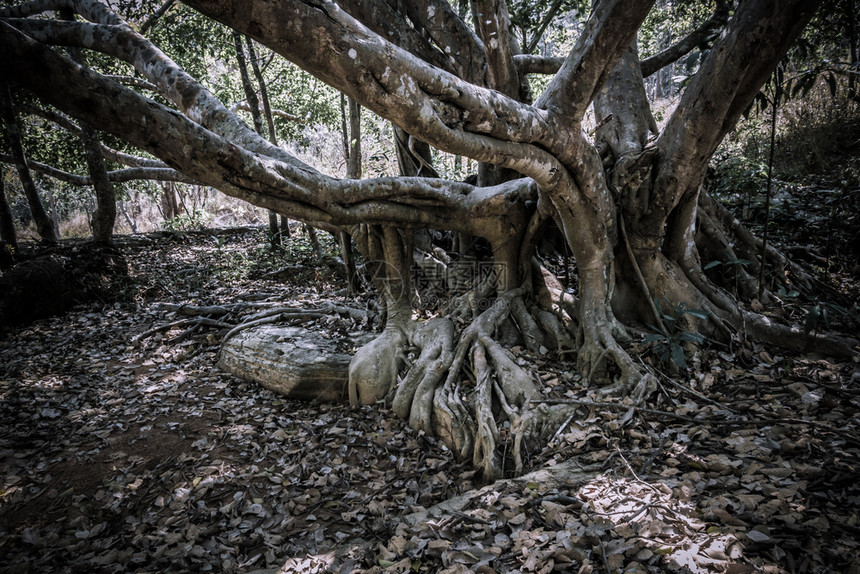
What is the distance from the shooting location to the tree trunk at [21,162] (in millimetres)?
7164

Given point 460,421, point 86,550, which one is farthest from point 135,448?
point 460,421

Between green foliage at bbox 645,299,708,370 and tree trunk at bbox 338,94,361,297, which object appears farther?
tree trunk at bbox 338,94,361,297

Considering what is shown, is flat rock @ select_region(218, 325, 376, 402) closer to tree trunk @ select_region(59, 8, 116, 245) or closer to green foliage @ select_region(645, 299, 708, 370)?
green foliage @ select_region(645, 299, 708, 370)

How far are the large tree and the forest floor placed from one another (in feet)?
1.46

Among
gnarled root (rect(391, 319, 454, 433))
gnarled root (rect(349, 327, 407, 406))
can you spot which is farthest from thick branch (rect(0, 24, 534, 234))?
gnarled root (rect(349, 327, 407, 406))

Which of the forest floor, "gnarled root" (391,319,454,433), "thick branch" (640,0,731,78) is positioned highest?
"thick branch" (640,0,731,78)

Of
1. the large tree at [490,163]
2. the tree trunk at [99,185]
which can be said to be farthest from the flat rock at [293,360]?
the tree trunk at [99,185]

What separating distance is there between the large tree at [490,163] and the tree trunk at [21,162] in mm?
2800

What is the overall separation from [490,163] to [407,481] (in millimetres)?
2951

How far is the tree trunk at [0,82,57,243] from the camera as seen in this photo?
716 cm

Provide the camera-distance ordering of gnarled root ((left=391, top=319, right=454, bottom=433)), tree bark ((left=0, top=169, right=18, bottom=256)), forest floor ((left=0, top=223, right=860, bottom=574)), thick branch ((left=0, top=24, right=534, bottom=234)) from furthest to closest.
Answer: tree bark ((left=0, top=169, right=18, bottom=256))
gnarled root ((left=391, top=319, right=454, bottom=433))
thick branch ((left=0, top=24, right=534, bottom=234))
forest floor ((left=0, top=223, right=860, bottom=574))

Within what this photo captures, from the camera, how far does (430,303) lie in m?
5.86

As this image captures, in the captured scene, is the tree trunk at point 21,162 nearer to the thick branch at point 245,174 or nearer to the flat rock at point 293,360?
the flat rock at point 293,360

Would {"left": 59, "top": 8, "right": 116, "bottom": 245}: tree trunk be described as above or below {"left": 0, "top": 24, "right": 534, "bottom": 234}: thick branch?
above
